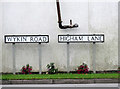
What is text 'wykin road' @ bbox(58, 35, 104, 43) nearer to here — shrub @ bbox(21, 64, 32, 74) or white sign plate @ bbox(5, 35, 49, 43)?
white sign plate @ bbox(5, 35, 49, 43)

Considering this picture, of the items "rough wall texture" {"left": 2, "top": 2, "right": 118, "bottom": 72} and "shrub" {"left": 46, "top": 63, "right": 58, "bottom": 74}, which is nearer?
"shrub" {"left": 46, "top": 63, "right": 58, "bottom": 74}

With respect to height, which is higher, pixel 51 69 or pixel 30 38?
pixel 30 38

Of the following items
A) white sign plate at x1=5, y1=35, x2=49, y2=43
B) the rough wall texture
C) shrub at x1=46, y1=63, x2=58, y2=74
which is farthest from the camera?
the rough wall texture

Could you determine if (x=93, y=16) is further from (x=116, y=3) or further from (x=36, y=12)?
(x=36, y=12)

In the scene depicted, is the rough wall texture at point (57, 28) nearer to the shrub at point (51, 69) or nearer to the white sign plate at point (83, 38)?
the shrub at point (51, 69)

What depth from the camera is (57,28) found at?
11.2 metres

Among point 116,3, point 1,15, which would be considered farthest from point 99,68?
point 1,15

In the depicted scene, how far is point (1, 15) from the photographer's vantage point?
11.2m

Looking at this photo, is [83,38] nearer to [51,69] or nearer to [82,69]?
[82,69]

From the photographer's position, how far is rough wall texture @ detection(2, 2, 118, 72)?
11.2m

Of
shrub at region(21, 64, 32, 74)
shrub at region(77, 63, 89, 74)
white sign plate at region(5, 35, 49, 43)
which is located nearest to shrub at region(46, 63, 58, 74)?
shrub at region(21, 64, 32, 74)

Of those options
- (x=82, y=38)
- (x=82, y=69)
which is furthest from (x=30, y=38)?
(x=82, y=69)

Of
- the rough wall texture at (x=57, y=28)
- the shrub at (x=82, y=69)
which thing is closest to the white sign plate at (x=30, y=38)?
the rough wall texture at (x=57, y=28)

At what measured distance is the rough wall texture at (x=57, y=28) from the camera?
36.7 feet
